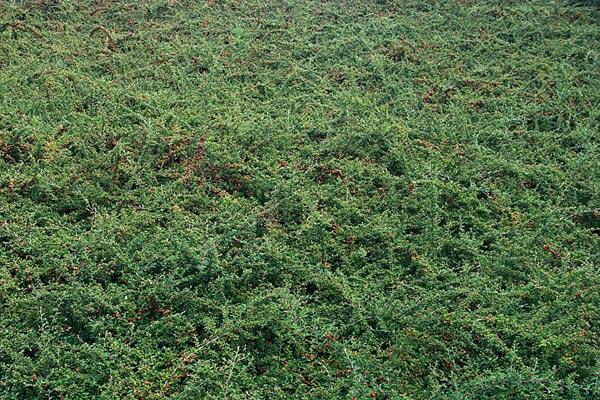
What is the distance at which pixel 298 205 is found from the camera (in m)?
3.58

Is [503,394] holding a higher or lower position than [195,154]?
lower

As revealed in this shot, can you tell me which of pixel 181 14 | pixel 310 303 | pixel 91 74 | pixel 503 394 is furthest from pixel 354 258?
pixel 181 14

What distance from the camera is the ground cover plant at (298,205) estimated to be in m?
2.89

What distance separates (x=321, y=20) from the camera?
211 inches

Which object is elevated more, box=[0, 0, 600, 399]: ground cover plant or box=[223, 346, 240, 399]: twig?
box=[0, 0, 600, 399]: ground cover plant

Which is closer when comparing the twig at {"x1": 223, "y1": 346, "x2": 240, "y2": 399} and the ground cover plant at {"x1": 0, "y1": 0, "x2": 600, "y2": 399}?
the twig at {"x1": 223, "y1": 346, "x2": 240, "y2": 399}

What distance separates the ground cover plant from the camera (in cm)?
289

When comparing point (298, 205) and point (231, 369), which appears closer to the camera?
point (231, 369)

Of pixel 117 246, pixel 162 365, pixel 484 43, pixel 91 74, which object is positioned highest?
pixel 484 43

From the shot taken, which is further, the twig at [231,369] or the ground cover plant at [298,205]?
the ground cover plant at [298,205]

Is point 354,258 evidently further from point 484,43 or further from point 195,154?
point 484,43

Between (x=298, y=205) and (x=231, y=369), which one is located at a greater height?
(x=298, y=205)

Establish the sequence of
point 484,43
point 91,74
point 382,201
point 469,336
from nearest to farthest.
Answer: point 469,336 < point 382,201 < point 91,74 < point 484,43

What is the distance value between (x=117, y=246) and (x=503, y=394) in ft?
6.24
